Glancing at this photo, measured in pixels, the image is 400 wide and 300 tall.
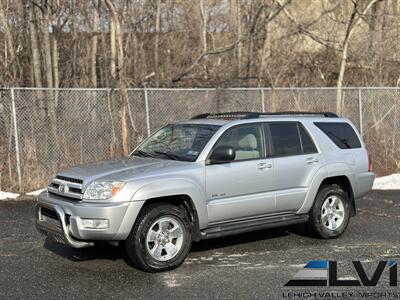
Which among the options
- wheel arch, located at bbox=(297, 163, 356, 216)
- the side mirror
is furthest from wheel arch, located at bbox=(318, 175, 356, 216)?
the side mirror

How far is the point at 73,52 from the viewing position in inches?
586

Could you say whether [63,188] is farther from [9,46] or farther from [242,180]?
[9,46]

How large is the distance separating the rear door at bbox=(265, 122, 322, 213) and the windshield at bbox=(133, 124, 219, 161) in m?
0.91

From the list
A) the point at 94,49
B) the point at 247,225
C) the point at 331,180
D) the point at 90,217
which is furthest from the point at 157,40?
the point at 90,217

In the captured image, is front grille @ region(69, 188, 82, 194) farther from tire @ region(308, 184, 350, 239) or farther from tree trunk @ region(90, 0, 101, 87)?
tree trunk @ region(90, 0, 101, 87)

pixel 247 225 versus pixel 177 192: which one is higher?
pixel 177 192

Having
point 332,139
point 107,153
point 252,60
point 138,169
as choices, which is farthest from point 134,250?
point 252,60

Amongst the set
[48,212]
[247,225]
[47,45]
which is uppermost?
[47,45]

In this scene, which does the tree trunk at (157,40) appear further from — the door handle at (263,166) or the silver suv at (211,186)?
the door handle at (263,166)

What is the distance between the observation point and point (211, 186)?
626cm

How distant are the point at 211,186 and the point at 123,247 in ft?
5.10

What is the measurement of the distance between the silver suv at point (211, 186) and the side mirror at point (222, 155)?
1cm

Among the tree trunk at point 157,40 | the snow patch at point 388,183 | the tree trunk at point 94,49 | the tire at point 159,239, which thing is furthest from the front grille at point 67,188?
the tree trunk at point 157,40

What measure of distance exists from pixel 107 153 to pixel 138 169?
20.2 feet
